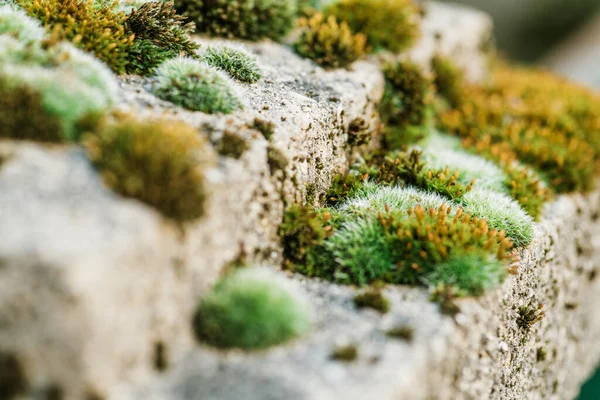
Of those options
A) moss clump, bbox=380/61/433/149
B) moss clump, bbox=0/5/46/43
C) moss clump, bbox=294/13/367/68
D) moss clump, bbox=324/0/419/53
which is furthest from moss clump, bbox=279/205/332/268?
moss clump, bbox=324/0/419/53

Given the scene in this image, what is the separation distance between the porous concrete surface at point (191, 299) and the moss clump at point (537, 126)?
11.6ft

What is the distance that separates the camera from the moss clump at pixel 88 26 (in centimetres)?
746

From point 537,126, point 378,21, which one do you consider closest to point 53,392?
point 378,21

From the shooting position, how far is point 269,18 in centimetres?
1093

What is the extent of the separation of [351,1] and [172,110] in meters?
6.62

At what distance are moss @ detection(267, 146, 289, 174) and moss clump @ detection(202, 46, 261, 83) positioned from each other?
2.35m

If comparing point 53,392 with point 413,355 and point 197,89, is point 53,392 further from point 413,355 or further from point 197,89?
point 197,89

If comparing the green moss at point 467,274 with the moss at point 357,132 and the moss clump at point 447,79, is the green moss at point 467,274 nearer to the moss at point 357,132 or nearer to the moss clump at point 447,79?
the moss at point 357,132

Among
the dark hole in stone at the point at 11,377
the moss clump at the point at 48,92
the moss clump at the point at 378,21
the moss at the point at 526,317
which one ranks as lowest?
the dark hole in stone at the point at 11,377

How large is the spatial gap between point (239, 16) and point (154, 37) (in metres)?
2.48

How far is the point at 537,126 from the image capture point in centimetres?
1234

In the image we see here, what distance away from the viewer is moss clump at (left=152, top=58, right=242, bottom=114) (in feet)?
23.2

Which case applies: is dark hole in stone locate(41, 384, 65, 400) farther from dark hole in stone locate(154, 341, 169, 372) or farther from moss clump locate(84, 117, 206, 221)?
moss clump locate(84, 117, 206, 221)

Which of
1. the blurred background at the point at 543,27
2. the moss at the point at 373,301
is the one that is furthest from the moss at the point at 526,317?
the blurred background at the point at 543,27
